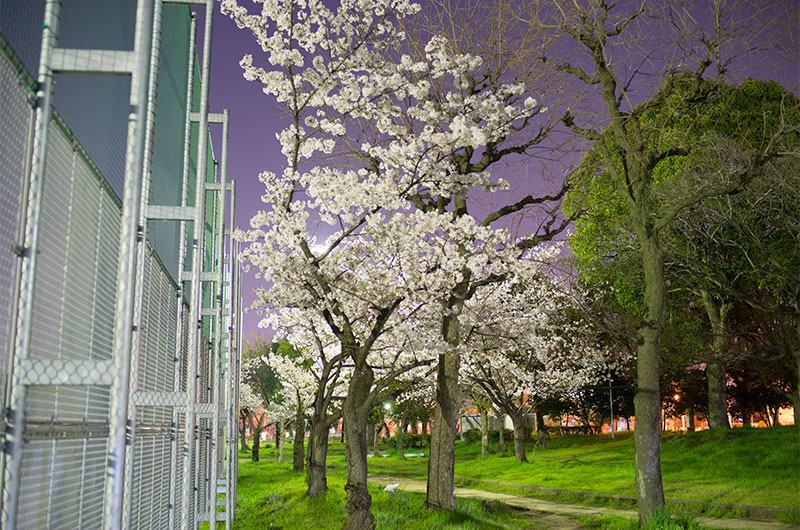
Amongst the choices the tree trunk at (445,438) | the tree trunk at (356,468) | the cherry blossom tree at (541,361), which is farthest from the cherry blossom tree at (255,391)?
the tree trunk at (356,468)

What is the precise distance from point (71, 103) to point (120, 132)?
1.17m

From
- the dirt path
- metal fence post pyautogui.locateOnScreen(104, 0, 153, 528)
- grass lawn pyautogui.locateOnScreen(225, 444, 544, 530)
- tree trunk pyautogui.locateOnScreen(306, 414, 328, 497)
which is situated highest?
metal fence post pyautogui.locateOnScreen(104, 0, 153, 528)

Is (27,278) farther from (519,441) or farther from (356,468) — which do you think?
(519,441)

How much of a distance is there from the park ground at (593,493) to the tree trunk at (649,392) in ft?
1.50

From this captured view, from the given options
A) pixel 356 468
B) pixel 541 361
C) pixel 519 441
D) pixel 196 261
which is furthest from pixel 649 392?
pixel 519 441

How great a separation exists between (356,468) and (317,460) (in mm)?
6851

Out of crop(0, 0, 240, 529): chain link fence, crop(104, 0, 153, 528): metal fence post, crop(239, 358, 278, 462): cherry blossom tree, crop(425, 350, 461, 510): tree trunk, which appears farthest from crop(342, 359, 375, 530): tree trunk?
crop(239, 358, 278, 462): cherry blossom tree

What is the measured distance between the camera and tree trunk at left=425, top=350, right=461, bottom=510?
11.5 metres

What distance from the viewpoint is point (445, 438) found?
11664 millimetres

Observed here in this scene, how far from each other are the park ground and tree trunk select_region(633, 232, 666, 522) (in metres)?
0.46

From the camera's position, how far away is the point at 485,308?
1628 centimetres

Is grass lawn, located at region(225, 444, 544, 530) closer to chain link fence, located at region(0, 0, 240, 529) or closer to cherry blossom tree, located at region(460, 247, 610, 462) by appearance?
chain link fence, located at region(0, 0, 240, 529)

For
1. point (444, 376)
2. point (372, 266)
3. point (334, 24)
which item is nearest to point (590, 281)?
→ point (444, 376)

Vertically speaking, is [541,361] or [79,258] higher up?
[541,361]
